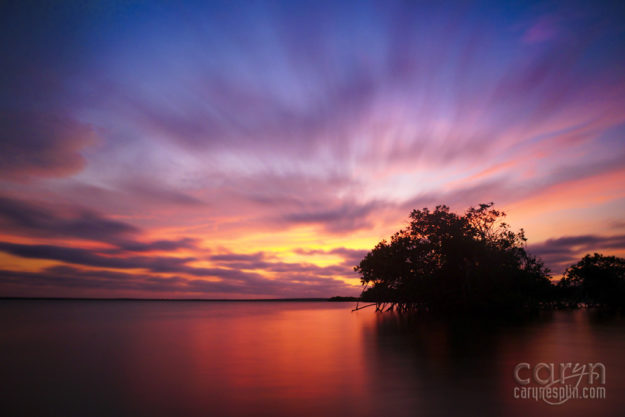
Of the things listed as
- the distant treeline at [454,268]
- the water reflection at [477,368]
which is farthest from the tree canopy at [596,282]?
the water reflection at [477,368]

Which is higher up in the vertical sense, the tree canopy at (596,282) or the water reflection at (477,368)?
the tree canopy at (596,282)

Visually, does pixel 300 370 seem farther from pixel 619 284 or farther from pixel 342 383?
pixel 619 284

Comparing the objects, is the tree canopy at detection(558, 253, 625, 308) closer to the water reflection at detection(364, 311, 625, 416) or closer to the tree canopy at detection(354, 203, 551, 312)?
the tree canopy at detection(354, 203, 551, 312)

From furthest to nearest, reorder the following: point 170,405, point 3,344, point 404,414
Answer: point 3,344, point 170,405, point 404,414

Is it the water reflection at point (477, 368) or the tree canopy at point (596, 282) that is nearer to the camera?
the water reflection at point (477, 368)

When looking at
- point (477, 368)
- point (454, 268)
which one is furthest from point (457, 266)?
point (477, 368)

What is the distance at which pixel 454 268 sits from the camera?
140 feet

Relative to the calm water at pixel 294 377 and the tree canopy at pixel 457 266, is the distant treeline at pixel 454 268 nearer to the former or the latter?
the tree canopy at pixel 457 266

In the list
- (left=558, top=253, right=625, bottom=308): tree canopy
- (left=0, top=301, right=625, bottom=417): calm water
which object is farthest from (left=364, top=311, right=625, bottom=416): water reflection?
(left=558, top=253, right=625, bottom=308): tree canopy

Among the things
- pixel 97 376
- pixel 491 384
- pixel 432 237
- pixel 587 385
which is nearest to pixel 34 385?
pixel 97 376

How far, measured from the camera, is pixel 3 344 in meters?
Answer: 21.3

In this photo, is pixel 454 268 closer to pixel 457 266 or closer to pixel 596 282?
pixel 457 266

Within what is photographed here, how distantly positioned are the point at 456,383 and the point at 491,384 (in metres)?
0.89

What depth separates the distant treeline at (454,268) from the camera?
41.8m
